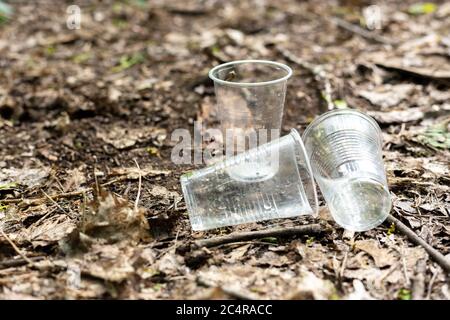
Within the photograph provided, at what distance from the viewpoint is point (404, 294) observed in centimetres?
153

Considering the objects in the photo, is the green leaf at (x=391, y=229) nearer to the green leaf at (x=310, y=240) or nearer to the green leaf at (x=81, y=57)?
the green leaf at (x=310, y=240)

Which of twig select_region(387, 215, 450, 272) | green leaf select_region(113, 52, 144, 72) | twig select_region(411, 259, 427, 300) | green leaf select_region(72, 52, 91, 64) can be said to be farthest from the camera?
green leaf select_region(72, 52, 91, 64)

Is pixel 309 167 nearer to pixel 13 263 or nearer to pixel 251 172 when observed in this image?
pixel 251 172

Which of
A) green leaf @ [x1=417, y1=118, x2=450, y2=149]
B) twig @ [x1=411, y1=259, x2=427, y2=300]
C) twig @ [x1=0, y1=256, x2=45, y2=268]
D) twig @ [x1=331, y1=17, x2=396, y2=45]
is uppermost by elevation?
twig @ [x1=331, y1=17, x2=396, y2=45]

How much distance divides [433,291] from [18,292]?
4.38 feet

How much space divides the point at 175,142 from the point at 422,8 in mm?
3282

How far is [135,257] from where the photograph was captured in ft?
5.32

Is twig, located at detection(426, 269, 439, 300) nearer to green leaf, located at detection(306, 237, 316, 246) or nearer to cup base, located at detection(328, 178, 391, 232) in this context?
cup base, located at detection(328, 178, 391, 232)

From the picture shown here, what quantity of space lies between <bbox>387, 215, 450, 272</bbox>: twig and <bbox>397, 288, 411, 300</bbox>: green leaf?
0.18 meters

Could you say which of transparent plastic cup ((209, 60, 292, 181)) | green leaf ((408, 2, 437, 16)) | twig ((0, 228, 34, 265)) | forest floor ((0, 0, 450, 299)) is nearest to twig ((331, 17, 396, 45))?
forest floor ((0, 0, 450, 299))

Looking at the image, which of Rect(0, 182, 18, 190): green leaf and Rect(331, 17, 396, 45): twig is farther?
Rect(331, 17, 396, 45): twig

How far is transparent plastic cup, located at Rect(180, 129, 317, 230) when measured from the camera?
6.08ft

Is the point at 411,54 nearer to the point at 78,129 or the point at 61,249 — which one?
the point at 78,129

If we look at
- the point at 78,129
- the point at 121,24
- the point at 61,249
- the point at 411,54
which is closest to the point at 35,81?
the point at 78,129
